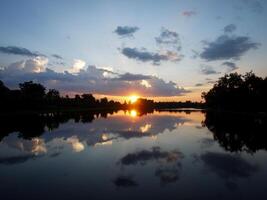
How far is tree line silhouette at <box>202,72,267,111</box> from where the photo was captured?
318 ft

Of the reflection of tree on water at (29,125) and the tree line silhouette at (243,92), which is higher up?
the tree line silhouette at (243,92)

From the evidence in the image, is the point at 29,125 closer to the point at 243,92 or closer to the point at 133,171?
the point at 133,171

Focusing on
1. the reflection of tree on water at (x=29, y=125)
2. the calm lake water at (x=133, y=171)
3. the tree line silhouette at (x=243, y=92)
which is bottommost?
the calm lake water at (x=133, y=171)

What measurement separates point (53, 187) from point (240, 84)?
118524mm

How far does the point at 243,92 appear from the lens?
112 meters

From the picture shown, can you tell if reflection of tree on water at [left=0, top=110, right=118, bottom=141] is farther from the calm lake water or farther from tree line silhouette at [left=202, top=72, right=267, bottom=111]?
tree line silhouette at [left=202, top=72, right=267, bottom=111]

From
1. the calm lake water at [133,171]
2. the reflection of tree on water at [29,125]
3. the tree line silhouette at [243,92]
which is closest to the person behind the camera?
the calm lake water at [133,171]

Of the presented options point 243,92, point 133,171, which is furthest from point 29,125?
point 243,92

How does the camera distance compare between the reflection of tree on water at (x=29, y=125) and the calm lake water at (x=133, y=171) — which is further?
the reflection of tree on water at (x=29, y=125)

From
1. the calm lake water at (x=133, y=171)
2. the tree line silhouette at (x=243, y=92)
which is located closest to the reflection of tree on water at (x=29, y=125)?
the calm lake water at (x=133, y=171)

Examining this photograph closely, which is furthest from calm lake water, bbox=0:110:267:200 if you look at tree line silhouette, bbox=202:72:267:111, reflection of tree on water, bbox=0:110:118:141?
tree line silhouette, bbox=202:72:267:111

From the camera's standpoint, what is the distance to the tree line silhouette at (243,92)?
96812 mm

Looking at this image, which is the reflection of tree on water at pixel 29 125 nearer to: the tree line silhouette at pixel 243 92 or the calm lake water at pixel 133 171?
the calm lake water at pixel 133 171

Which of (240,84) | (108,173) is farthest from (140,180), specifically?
(240,84)
